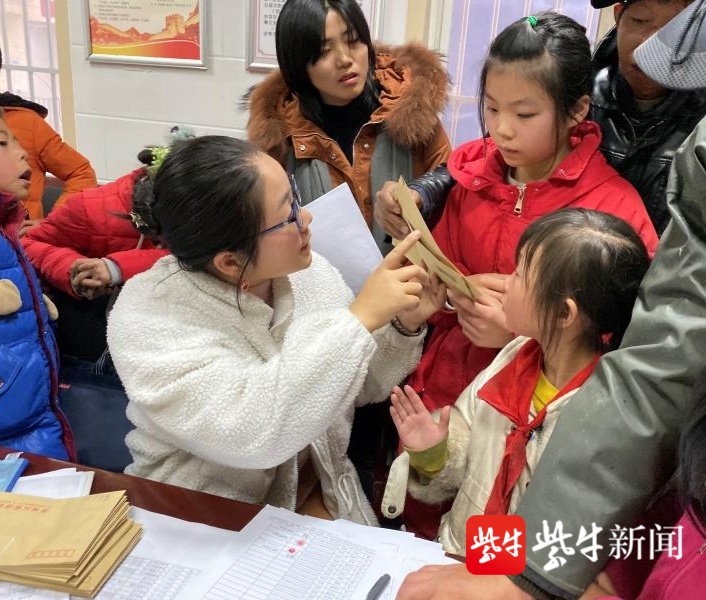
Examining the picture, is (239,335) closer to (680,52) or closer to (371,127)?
(371,127)

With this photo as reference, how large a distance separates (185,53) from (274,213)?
227 cm

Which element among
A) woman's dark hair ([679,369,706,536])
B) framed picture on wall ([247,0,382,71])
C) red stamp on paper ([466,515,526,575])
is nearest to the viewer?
woman's dark hair ([679,369,706,536])

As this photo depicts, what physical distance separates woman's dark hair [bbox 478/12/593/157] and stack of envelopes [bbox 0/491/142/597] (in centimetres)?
107

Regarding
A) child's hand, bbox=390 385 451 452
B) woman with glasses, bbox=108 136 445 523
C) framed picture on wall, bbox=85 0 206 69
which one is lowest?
child's hand, bbox=390 385 451 452

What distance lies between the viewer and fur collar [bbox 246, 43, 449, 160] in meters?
1.67

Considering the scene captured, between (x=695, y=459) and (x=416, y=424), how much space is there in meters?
0.57

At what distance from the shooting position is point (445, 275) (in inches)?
46.8

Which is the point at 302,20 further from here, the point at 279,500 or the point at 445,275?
the point at 279,500

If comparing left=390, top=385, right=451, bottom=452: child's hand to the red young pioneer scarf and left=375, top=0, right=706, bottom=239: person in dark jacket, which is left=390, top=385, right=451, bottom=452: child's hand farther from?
left=375, top=0, right=706, bottom=239: person in dark jacket

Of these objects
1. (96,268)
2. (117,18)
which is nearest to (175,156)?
(96,268)

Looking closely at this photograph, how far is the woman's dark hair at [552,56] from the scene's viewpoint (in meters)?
1.22

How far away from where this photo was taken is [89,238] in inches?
86.4

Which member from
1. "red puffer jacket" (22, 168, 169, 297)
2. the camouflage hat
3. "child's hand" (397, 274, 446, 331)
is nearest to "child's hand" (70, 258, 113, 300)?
"red puffer jacket" (22, 168, 169, 297)

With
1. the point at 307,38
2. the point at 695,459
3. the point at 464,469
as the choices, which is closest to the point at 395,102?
the point at 307,38
